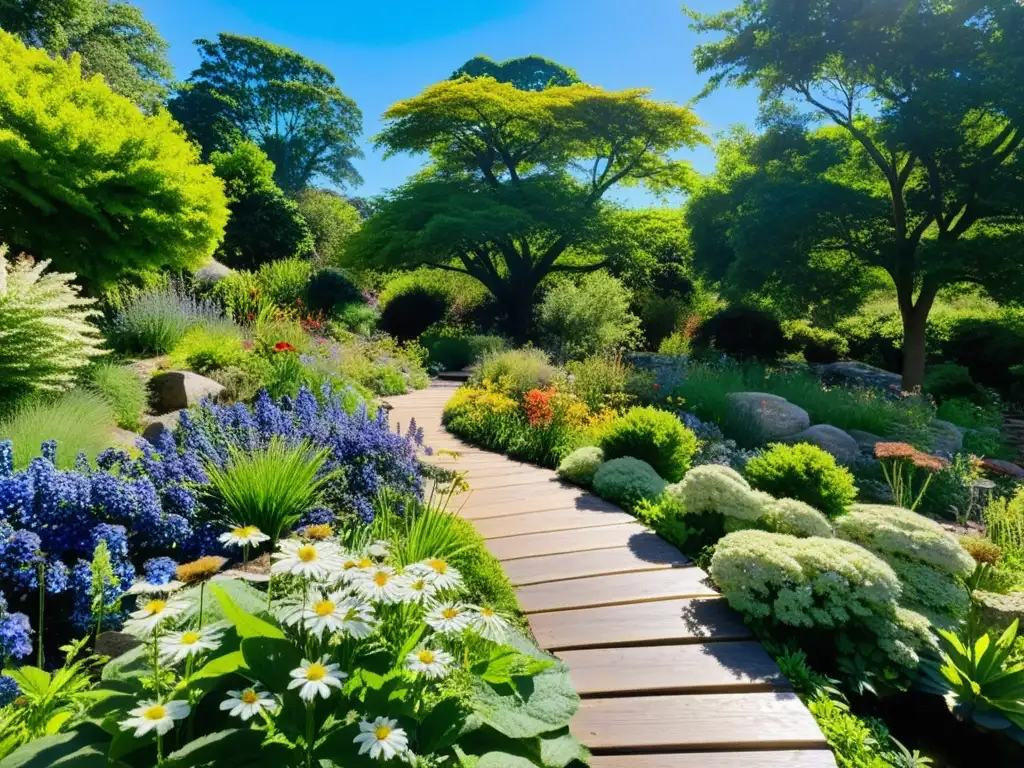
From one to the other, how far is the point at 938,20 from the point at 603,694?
1301 cm

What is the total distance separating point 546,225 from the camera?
53.2 ft

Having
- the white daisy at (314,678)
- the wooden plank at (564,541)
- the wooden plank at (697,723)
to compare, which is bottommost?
the wooden plank at (697,723)

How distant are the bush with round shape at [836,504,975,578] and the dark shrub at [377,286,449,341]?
46.6 ft

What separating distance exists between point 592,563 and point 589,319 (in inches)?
467

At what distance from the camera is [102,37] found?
20.4 meters

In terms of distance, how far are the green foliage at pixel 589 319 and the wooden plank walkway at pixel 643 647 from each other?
1019cm

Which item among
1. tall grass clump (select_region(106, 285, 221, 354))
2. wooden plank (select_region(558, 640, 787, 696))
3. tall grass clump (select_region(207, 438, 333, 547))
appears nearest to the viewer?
wooden plank (select_region(558, 640, 787, 696))

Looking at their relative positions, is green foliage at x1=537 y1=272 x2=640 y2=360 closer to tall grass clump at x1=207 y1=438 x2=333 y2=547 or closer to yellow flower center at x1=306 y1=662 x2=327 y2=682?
tall grass clump at x1=207 y1=438 x2=333 y2=547

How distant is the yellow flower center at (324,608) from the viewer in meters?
1.37

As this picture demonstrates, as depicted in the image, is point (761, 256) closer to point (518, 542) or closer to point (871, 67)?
point (871, 67)

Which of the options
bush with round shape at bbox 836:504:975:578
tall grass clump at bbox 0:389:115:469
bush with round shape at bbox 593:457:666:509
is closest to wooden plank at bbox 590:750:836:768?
bush with round shape at bbox 836:504:975:578

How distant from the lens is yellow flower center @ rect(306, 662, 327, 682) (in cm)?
125

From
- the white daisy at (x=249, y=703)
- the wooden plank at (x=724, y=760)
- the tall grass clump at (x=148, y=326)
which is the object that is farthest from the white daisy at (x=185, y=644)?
the tall grass clump at (x=148, y=326)

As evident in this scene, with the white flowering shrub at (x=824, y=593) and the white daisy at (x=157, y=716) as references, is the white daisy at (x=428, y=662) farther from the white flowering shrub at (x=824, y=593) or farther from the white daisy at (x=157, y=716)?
the white flowering shrub at (x=824, y=593)
